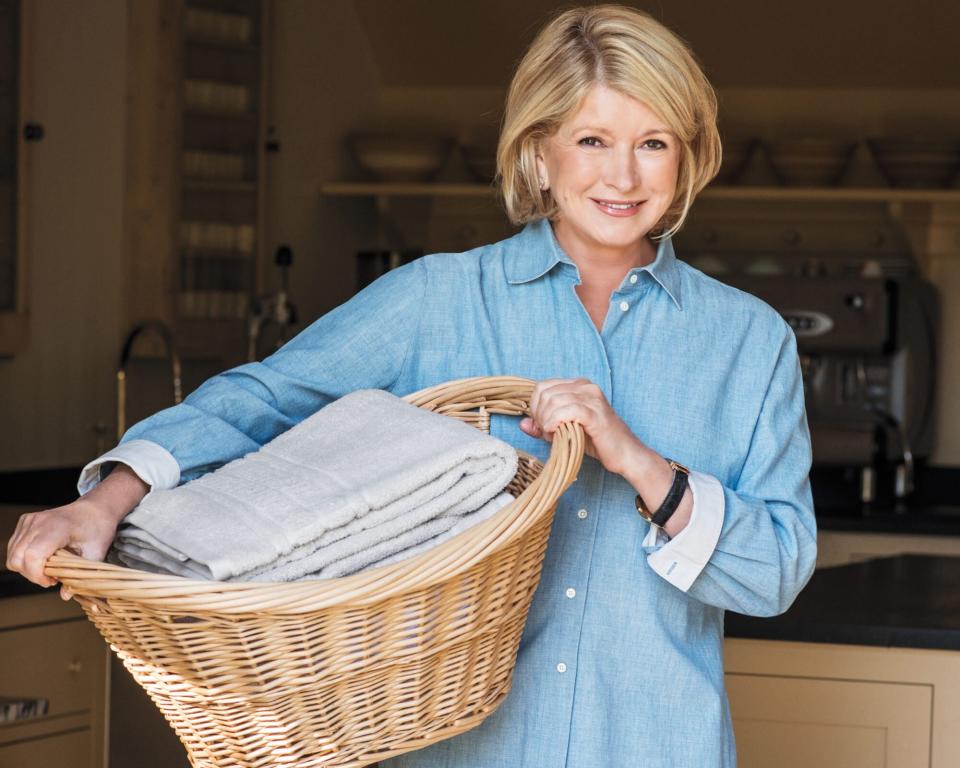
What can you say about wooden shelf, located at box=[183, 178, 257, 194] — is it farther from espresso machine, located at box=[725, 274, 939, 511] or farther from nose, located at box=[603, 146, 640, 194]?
nose, located at box=[603, 146, 640, 194]

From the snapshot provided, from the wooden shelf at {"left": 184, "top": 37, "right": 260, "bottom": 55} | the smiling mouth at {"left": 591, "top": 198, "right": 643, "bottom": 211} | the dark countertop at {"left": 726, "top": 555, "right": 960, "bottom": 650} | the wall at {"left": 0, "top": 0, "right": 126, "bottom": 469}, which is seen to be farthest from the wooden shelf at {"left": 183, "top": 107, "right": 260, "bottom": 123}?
the smiling mouth at {"left": 591, "top": 198, "right": 643, "bottom": 211}

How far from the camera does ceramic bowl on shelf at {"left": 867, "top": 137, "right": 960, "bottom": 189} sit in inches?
173

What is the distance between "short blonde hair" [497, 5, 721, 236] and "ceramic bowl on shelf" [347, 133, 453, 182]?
336 cm

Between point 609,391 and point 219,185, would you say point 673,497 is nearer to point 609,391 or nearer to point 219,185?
point 609,391

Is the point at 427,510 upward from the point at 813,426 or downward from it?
upward

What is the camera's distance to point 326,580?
97cm

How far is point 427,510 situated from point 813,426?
317 cm

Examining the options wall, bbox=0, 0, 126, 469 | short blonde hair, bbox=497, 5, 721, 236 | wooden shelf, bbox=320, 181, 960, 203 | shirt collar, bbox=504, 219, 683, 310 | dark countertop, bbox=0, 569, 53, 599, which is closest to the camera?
short blonde hair, bbox=497, 5, 721, 236

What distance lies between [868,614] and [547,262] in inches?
40.3

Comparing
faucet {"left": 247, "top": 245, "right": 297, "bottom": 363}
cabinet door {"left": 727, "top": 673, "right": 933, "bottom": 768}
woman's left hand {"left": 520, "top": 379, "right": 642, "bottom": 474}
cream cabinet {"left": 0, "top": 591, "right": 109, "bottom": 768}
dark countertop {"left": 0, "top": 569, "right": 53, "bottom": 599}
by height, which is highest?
woman's left hand {"left": 520, "top": 379, "right": 642, "bottom": 474}

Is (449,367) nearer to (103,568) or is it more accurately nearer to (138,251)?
(103,568)

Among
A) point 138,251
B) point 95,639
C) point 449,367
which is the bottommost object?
point 95,639

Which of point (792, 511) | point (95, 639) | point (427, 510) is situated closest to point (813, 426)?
point (95, 639)

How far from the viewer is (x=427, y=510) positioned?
1120 millimetres
